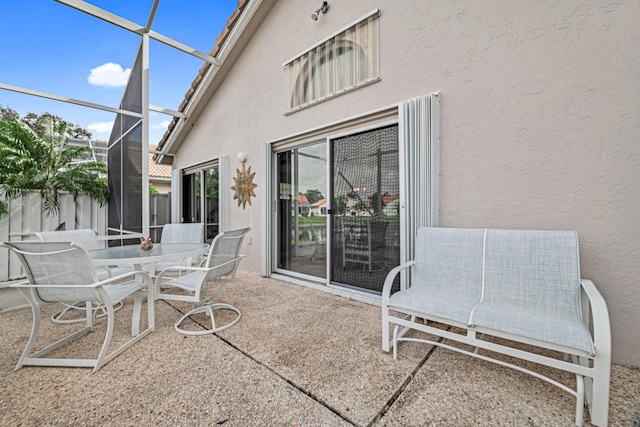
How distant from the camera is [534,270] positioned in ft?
6.66

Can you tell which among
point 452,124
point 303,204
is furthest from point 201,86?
point 452,124

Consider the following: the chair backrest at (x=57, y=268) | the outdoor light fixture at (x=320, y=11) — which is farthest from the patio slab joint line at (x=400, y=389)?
the outdoor light fixture at (x=320, y=11)

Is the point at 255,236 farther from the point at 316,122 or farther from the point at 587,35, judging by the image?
the point at 587,35

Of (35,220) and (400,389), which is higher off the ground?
(35,220)

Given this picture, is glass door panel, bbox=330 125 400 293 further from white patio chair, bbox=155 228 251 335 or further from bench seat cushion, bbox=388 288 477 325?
white patio chair, bbox=155 228 251 335

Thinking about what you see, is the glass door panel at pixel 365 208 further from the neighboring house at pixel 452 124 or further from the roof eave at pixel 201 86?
the roof eave at pixel 201 86

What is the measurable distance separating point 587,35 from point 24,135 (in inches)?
→ 339

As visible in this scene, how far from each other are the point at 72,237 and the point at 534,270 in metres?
4.53

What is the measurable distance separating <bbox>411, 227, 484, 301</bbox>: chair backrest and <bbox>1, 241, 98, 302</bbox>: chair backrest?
2611 millimetres

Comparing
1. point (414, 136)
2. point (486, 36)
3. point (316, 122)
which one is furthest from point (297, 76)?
point (486, 36)

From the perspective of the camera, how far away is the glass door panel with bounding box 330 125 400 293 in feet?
10.7

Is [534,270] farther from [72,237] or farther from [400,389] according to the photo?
[72,237]

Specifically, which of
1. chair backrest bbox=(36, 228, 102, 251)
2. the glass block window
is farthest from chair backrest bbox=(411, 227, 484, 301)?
chair backrest bbox=(36, 228, 102, 251)

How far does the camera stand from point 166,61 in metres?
5.42
